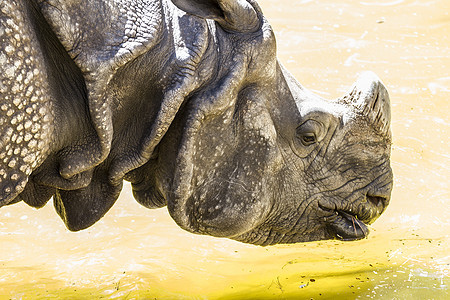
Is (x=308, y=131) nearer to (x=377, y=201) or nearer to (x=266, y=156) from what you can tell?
(x=266, y=156)

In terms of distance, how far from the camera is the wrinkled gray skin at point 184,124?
3.21 metres

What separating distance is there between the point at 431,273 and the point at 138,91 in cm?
255

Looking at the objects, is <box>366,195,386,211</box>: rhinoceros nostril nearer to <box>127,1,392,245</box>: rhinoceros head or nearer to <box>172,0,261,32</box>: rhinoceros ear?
<box>127,1,392,245</box>: rhinoceros head

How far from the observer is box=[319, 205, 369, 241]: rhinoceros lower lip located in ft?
14.1

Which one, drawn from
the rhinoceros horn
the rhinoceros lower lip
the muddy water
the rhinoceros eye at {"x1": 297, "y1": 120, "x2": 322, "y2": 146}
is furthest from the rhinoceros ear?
the muddy water

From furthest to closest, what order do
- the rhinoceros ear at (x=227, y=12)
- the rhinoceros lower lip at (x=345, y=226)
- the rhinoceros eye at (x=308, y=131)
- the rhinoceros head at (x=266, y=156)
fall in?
the rhinoceros lower lip at (x=345, y=226) < the rhinoceros eye at (x=308, y=131) < the rhinoceros head at (x=266, y=156) < the rhinoceros ear at (x=227, y=12)

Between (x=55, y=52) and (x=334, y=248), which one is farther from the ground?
(x=55, y=52)

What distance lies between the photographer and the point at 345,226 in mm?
4301

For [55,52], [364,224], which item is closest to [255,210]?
[364,224]

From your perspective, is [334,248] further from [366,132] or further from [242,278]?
[366,132]

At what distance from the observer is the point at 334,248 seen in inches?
216

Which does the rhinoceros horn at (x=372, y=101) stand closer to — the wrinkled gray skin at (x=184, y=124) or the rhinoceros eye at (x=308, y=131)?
the wrinkled gray skin at (x=184, y=124)

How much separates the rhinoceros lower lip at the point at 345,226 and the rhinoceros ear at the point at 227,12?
1148mm

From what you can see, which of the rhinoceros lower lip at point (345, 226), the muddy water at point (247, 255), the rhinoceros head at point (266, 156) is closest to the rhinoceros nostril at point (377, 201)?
the rhinoceros head at point (266, 156)
